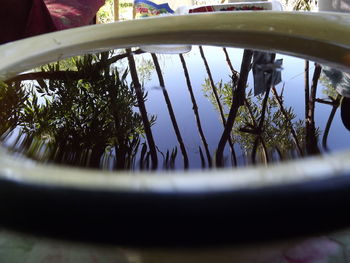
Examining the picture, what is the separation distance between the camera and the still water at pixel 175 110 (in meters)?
0.20

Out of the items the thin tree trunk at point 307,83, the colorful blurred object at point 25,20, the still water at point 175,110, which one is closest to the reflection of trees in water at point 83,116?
the still water at point 175,110

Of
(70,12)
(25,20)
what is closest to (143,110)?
(25,20)

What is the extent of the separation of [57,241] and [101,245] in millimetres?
15

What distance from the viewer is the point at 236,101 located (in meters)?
0.29

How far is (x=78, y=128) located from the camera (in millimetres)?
248

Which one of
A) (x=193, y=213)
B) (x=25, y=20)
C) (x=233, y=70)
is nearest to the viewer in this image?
(x=193, y=213)

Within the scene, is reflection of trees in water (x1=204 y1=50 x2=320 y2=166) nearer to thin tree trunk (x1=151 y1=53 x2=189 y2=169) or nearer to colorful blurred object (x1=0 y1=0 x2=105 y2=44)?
thin tree trunk (x1=151 y1=53 x2=189 y2=169)

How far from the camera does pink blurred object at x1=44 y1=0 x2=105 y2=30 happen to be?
1.03 meters

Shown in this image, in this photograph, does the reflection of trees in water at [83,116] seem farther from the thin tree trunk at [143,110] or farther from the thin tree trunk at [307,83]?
the thin tree trunk at [307,83]

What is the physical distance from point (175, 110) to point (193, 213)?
0.18 m

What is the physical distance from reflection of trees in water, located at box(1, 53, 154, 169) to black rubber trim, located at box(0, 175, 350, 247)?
7 centimetres

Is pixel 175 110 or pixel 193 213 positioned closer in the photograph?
pixel 193 213

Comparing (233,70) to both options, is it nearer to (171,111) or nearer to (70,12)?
(171,111)

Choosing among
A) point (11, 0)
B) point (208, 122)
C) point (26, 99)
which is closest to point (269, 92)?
point (208, 122)
